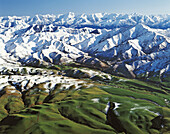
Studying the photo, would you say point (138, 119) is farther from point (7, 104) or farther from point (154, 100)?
point (7, 104)

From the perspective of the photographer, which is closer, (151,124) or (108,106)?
(151,124)

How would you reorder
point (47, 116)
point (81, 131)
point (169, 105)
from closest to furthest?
point (81, 131) → point (47, 116) → point (169, 105)

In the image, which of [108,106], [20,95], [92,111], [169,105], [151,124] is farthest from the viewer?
[20,95]

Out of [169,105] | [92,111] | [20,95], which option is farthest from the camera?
[20,95]

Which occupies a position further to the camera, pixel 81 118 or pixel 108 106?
pixel 108 106

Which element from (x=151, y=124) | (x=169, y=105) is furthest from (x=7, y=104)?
(x=169, y=105)

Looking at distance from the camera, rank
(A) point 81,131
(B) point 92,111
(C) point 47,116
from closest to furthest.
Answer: (A) point 81,131, (C) point 47,116, (B) point 92,111

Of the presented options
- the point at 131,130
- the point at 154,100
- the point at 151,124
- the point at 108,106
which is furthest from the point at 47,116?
the point at 154,100

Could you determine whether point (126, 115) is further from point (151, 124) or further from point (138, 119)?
point (151, 124)
